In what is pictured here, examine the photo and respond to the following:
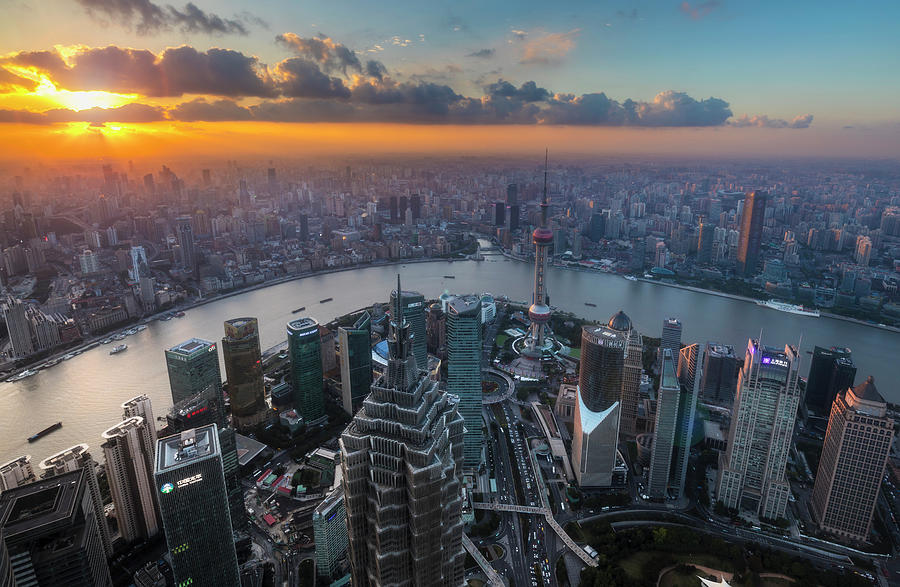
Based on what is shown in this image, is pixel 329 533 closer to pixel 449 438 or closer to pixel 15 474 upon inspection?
pixel 449 438

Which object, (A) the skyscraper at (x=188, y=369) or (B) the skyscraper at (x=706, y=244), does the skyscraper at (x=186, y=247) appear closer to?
(A) the skyscraper at (x=188, y=369)

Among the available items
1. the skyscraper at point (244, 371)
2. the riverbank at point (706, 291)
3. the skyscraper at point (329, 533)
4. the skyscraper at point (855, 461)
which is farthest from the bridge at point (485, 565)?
the riverbank at point (706, 291)

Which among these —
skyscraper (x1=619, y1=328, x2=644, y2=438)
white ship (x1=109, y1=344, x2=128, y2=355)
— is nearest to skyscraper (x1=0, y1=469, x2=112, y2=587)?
skyscraper (x1=619, y1=328, x2=644, y2=438)

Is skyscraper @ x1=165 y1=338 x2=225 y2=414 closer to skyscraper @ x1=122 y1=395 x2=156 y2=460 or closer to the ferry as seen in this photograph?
skyscraper @ x1=122 y1=395 x2=156 y2=460

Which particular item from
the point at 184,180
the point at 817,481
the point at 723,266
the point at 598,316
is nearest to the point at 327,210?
the point at 184,180

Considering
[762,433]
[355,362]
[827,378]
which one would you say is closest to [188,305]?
[355,362]

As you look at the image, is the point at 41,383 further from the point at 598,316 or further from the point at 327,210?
the point at 327,210
